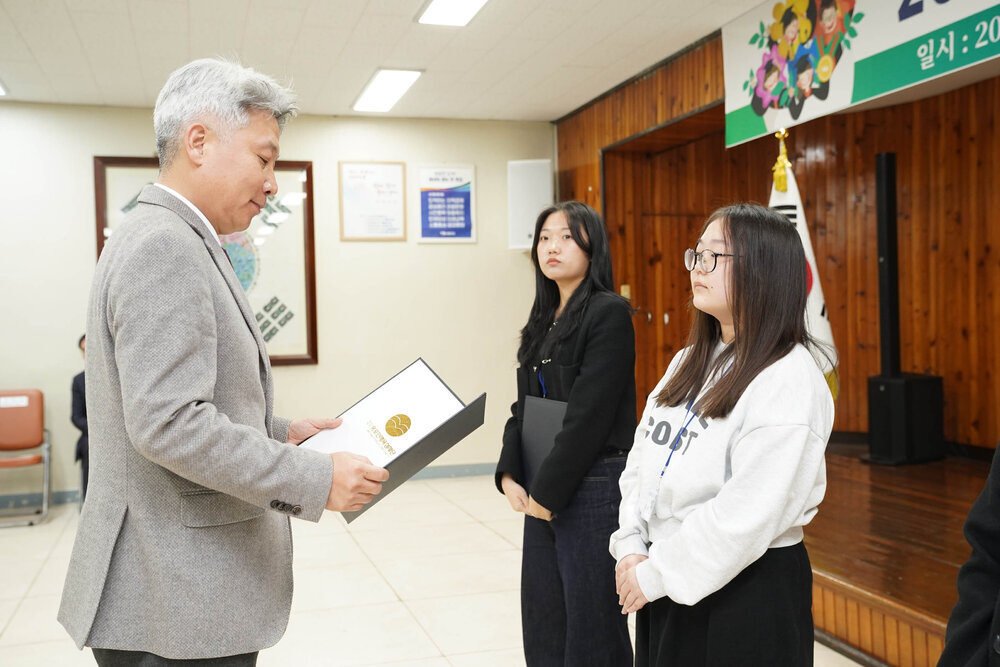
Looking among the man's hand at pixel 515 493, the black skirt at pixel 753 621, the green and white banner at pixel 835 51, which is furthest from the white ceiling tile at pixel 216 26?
the black skirt at pixel 753 621

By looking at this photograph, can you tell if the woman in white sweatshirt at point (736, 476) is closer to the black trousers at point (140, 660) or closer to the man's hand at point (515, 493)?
the man's hand at point (515, 493)

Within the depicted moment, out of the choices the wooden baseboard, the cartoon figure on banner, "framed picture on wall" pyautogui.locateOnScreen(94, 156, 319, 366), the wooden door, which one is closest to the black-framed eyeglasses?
the wooden baseboard

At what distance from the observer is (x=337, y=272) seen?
6664 millimetres

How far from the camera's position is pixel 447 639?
3479 millimetres

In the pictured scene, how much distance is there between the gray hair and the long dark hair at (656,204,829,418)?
0.97 metres

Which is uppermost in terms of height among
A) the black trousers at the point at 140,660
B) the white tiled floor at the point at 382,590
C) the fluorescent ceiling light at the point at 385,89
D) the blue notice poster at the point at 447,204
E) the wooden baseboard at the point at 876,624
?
the fluorescent ceiling light at the point at 385,89

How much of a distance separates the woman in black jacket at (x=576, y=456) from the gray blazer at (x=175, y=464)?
982mm

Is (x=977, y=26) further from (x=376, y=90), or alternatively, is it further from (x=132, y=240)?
(x=376, y=90)

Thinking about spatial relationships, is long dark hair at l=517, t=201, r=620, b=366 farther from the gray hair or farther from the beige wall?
the beige wall

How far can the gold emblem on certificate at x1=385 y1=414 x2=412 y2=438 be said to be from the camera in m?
1.63

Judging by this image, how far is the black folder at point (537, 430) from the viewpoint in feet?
7.47

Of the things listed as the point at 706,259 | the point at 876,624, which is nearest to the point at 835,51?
the point at 876,624

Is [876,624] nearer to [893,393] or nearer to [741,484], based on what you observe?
[741,484]

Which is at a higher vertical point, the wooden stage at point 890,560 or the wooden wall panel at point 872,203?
the wooden wall panel at point 872,203
